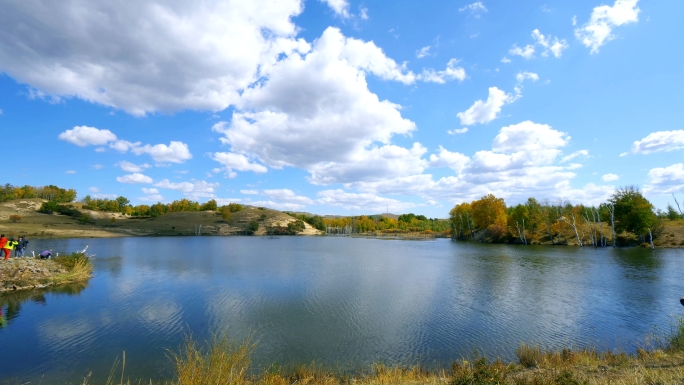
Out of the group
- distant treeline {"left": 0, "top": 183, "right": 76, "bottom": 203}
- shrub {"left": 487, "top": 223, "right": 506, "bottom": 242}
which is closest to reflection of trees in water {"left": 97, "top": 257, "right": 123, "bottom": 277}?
shrub {"left": 487, "top": 223, "right": 506, "bottom": 242}

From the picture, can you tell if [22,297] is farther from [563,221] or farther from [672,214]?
[672,214]

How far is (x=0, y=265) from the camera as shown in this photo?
22.2m

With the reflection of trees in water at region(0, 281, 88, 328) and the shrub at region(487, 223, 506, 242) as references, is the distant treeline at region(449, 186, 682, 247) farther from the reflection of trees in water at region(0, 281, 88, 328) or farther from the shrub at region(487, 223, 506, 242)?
the reflection of trees in water at region(0, 281, 88, 328)

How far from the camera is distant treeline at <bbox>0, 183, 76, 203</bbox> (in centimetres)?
13600

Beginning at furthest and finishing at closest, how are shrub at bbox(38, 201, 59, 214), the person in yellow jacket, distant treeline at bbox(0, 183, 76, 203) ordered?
distant treeline at bbox(0, 183, 76, 203), shrub at bbox(38, 201, 59, 214), the person in yellow jacket

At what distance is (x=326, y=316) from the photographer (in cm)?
1744

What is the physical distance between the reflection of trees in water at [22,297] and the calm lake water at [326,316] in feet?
→ 0.34

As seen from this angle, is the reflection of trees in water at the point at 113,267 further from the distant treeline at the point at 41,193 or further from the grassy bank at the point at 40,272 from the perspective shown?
the distant treeline at the point at 41,193

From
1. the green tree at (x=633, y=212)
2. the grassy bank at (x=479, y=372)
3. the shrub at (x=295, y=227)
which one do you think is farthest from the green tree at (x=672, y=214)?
the shrub at (x=295, y=227)

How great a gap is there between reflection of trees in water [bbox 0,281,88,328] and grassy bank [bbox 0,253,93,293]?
2.67 ft

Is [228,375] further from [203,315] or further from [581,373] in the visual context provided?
[203,315]

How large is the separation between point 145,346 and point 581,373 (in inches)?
584

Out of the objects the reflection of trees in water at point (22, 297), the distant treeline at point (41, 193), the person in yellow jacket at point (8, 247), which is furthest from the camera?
the distant treeline at point (41, 193)

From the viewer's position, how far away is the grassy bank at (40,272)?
2214 cm
